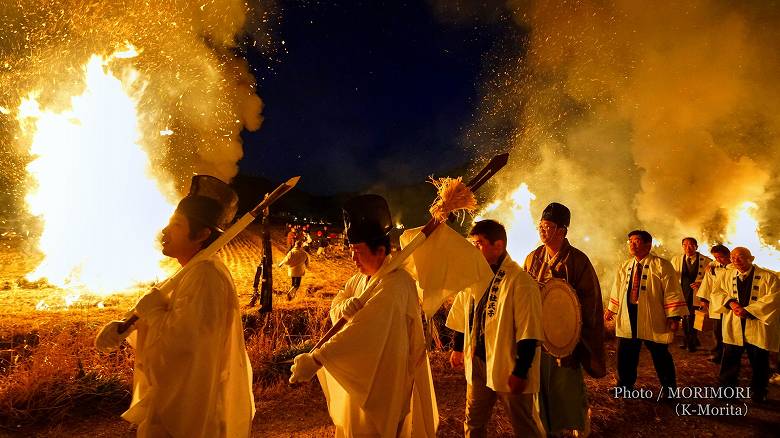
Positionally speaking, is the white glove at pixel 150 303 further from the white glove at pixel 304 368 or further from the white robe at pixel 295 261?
the white robe at pixel 295 261

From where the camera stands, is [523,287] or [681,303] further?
[681,303]

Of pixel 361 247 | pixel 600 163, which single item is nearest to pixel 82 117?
pixel 361 247

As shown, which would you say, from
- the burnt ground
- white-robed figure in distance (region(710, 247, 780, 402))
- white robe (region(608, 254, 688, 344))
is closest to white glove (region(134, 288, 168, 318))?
the burnt ground

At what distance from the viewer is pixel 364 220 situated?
256 centimetres

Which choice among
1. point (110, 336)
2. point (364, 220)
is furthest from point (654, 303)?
point (110, 336)

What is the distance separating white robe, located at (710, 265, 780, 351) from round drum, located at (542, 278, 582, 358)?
3.86 metres

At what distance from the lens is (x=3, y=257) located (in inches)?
753

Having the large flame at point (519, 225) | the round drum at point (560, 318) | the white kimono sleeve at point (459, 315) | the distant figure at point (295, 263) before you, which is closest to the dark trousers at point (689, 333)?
the large flame at point (519, 225)

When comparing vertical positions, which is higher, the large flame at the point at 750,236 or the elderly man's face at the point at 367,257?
the large flame at the point at 750,236

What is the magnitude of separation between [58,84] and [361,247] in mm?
11601

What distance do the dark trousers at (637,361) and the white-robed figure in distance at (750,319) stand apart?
1.24 meters

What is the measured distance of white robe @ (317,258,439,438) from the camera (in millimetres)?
2352

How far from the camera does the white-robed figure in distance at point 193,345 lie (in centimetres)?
217

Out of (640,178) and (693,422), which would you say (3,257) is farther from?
(640,178)
